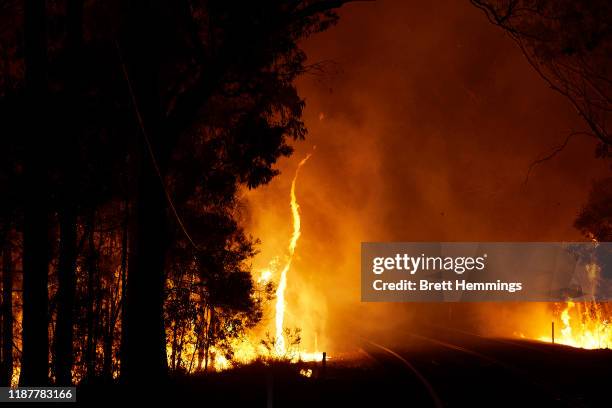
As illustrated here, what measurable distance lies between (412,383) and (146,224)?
28.4 feet

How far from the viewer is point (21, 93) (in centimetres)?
1495

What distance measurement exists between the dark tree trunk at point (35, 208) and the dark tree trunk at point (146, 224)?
297 cm

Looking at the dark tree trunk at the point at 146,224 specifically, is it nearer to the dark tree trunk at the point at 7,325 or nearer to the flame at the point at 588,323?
the dark tree trunk at the point at 7,325

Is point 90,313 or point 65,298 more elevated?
point 65,298

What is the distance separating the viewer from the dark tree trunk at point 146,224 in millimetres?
13977

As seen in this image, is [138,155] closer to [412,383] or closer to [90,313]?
[90,313]

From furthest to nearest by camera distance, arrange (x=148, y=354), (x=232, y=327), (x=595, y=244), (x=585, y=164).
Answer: (x=585, y=164) < (x=595, y=244) < (x=232, y=327) < (x=148, y=354)

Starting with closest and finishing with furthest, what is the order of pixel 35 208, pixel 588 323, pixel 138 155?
pixel 35 208
pixel 138 155
pixel 588 323

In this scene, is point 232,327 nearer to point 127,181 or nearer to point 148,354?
point 127,181

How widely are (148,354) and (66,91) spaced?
241 inches

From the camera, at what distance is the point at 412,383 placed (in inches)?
731

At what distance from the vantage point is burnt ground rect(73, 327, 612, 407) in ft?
47.8

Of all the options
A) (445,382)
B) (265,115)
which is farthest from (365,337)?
(265,115)

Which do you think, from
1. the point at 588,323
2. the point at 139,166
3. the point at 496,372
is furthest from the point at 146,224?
the point at 588,323
